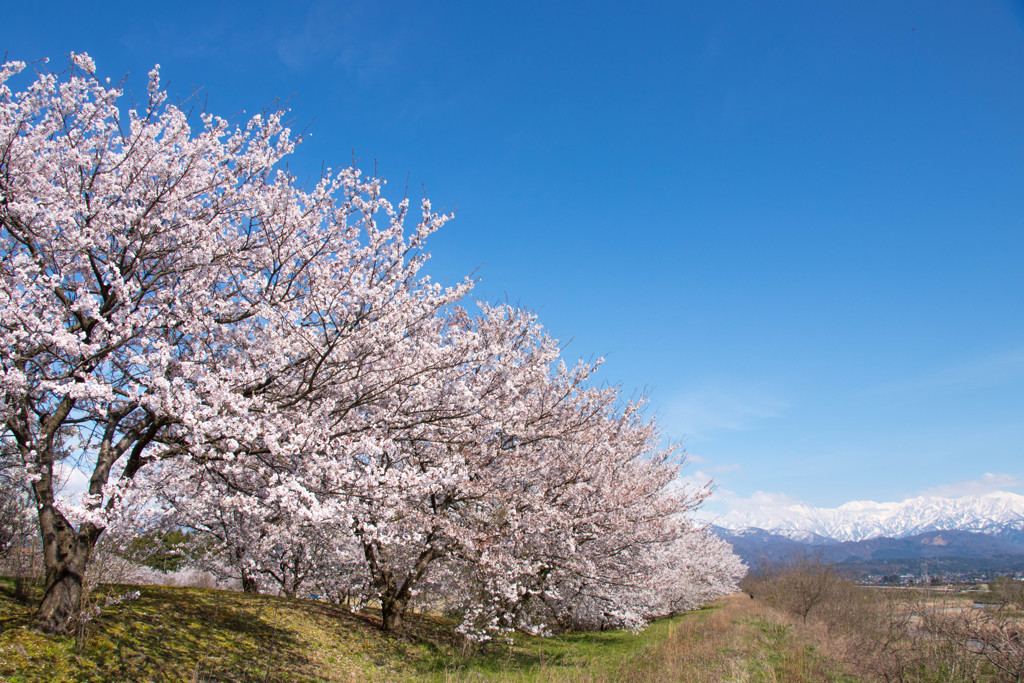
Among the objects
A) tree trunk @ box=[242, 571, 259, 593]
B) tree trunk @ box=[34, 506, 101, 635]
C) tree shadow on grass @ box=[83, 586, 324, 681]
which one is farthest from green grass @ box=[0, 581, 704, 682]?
tree trunk @ box=[242, 571, 259, 593]

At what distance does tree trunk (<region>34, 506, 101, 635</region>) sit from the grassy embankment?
1.01ft

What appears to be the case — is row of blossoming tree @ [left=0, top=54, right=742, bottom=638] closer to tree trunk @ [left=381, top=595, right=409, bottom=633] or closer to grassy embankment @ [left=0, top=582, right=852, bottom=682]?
grassy embankment @ [left=0, top=582, right=852, bottom=682]

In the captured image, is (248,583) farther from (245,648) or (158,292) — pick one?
(158,292)

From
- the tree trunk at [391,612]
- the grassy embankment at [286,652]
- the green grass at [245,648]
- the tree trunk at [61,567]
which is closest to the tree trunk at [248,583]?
the green grass at [245,648]

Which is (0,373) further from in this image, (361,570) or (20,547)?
(361,570)

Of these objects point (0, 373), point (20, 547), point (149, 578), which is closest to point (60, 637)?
point (20, 547)

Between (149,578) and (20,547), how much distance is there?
13.3 metres

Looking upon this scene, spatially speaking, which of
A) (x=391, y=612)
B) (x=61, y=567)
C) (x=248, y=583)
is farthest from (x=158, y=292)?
(x=248, y=583)

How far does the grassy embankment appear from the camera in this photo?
713 centimetres

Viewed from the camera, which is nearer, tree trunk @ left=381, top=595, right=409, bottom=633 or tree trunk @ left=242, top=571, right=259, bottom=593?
tree trunk @ left=381, top=595, right=409, bottom=633

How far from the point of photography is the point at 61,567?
738cm

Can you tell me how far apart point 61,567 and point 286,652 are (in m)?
4.48

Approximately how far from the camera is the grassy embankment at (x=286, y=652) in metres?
7.13

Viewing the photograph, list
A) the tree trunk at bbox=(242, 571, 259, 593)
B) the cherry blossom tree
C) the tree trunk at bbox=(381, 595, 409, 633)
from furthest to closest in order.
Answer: the tree trunk at bbox=(242, 571, 259, 593) → the tree trunk at bbox=(381, 595, 409, 633) → the cherry blossom tree
